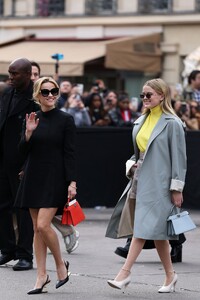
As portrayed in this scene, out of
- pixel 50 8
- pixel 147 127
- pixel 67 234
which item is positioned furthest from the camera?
pixel 50 8

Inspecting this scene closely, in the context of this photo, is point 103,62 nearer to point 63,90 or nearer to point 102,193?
point 63,90

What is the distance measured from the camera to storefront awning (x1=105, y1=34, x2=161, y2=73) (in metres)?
31.7

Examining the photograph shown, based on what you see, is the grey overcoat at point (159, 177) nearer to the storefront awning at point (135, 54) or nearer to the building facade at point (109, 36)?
the building facade at point (109, 36)

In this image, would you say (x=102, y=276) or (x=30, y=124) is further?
(x=102, y=276)

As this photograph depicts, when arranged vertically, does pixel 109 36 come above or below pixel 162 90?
below

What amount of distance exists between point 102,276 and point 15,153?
4.66 ft

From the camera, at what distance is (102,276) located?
11.1m

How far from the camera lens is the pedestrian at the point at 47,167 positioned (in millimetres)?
9953

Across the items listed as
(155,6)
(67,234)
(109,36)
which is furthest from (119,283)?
(109,36)

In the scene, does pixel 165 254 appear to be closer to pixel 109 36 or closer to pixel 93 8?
pixel 109 36

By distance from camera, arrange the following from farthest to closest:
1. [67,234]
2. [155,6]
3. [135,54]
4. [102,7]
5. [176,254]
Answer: [102,7], [155,6], [135,54], [67,234], [176,254]

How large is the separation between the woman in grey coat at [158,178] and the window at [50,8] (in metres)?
27.3

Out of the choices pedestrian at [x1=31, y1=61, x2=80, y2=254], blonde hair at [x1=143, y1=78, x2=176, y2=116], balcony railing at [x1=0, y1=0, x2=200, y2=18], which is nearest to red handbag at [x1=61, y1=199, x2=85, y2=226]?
blonde hair at [x1=143, y1=78, x2=176, y2=116]

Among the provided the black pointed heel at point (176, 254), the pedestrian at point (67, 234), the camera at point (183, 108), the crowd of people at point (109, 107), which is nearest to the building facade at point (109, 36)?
the crowd of people at point (109, 107)
